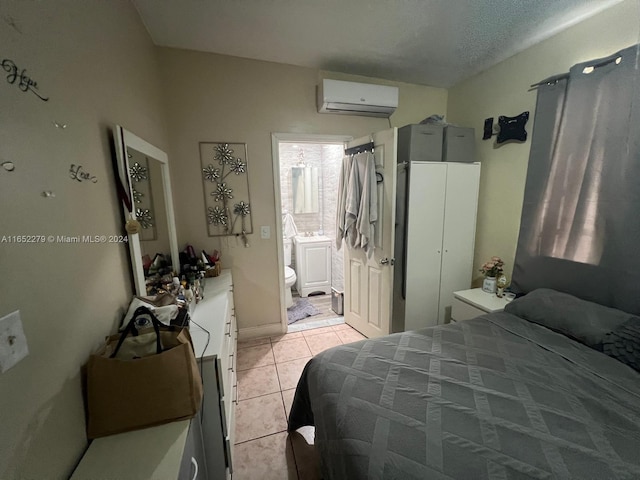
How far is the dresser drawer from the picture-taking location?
6.89ft

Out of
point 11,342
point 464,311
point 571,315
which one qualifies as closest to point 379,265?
point 464,311

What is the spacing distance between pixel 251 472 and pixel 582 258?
2483mm

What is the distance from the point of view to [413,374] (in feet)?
4.09

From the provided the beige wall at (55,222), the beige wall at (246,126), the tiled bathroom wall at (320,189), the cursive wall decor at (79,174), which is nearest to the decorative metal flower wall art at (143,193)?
the beige wall at (55,222)

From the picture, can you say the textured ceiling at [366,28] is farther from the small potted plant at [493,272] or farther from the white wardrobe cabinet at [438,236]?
the small potted plant at [493,272]

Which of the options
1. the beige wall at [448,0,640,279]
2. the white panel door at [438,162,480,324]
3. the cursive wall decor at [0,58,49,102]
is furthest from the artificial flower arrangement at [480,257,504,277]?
the cursive wall decor at [0,58,49,102]

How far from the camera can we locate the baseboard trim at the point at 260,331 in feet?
8.91

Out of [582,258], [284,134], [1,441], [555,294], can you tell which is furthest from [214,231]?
[582,258]

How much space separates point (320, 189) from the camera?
426 centimetres

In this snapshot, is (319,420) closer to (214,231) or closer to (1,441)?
(1,441)

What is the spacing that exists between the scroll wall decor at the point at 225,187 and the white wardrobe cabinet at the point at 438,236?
155 cm

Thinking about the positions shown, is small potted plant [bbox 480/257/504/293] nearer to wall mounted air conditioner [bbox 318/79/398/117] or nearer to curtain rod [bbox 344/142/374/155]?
curtain rod [bbox 344/142/374/155]

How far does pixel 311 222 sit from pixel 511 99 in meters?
2.90

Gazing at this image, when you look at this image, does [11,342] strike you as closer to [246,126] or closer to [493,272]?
[246,126]
